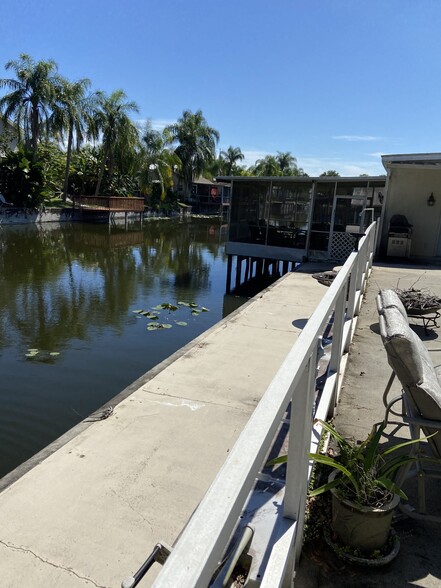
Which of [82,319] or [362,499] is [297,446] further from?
[82,319]

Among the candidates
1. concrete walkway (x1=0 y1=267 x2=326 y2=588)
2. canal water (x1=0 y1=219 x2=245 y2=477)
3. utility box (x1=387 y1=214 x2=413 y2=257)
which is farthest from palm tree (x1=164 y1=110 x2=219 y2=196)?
concrete walkway (x1=0 y1=267 x2=326 y2=588)

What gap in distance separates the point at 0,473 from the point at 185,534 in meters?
5.32

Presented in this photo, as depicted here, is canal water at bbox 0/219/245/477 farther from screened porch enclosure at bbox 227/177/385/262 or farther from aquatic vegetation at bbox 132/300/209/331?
screened porch enclosure at bbox 227/177/385/262

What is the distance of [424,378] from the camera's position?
1968 millimetres

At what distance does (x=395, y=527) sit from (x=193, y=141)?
51620 mm

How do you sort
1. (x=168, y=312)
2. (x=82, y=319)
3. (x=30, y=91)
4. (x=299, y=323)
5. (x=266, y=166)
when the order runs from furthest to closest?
1. (x=266, y=166)
2. (x=30, y=91)
3. (x=168, y=312)
4. (x=82, y=319)
5. (x=299, y=323)

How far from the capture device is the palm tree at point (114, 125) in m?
35.8

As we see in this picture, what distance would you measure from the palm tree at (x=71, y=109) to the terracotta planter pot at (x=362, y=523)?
35.3 metres

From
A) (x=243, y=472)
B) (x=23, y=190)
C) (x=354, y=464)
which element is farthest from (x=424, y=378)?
(x=23, y=190)

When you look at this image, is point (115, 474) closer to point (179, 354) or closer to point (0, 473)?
point (0, 473)

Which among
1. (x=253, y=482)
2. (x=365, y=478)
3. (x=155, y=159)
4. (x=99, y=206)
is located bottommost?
(x=365, y=478)

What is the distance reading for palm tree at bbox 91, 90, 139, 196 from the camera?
117 feet

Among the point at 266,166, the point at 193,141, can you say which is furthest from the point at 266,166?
the point at 193,141

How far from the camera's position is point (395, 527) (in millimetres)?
2090
